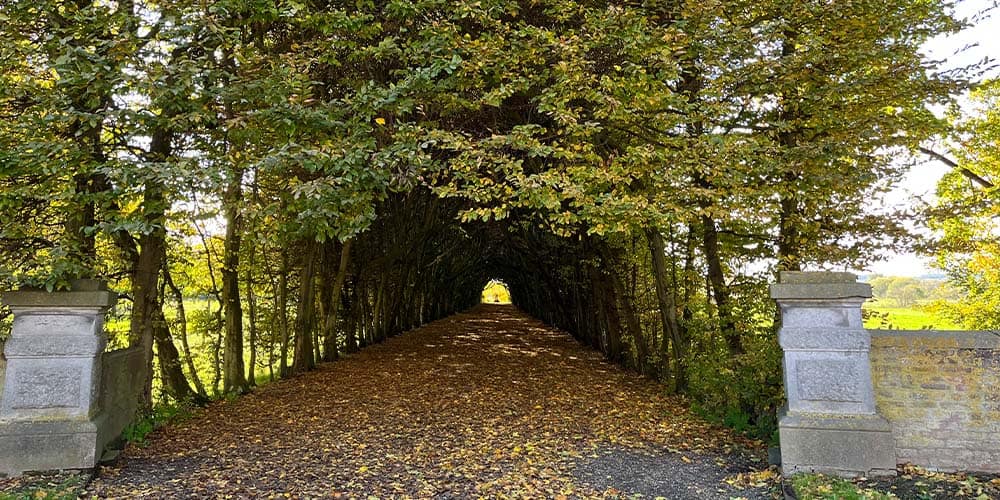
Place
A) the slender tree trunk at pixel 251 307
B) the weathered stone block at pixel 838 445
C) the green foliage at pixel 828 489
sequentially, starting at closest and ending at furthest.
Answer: the green foliage at pixel 828 489 < the weathered stone block at pixel 838 445 < the slender tree trunk at pixel 251 307

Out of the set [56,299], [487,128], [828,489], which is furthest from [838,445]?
[56,299]

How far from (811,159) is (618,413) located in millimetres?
4409

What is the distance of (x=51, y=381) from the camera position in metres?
5.24

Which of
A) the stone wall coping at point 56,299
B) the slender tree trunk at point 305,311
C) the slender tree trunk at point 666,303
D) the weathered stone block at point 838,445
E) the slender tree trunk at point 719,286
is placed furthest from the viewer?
the slender tree trunk at point 305,311

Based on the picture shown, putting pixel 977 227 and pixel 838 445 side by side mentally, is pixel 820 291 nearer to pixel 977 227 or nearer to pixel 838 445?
pixel 838 445

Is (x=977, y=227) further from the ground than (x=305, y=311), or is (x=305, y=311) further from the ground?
(x=977, y=227)

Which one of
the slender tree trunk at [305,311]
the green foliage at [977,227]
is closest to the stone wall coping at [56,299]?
the slender tree trunk at [305,311]

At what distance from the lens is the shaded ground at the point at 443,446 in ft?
16.6

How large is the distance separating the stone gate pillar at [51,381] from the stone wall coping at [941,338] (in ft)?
25.1

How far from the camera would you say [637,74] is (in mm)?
6582

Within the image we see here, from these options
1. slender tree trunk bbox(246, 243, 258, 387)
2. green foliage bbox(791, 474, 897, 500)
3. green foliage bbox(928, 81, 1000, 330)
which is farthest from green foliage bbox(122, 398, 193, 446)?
green foliage bbox(928, 81, 1000, 330)

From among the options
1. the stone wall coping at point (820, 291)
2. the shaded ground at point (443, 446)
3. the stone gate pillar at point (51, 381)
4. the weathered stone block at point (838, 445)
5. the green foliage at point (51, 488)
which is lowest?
the shaded ground at point (443, 446)

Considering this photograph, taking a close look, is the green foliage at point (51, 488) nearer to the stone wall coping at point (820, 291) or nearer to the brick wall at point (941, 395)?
the stone wall coping at point (820, 291)

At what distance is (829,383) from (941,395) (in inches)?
42.2
